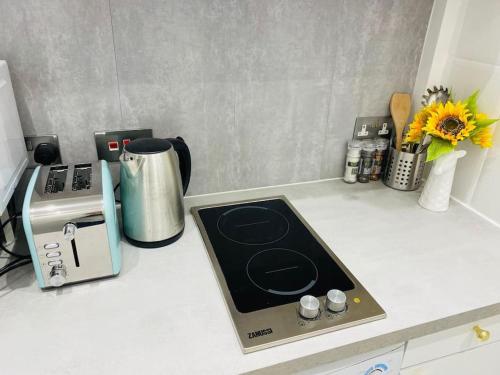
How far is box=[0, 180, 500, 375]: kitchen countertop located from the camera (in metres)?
0.69

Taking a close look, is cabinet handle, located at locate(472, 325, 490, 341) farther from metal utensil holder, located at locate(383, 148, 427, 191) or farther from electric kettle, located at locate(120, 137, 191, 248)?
electric kettle, located at locate(120, 137, 191, 248)

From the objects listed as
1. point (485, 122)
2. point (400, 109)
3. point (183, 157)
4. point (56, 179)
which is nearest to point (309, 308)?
point (183, 157)

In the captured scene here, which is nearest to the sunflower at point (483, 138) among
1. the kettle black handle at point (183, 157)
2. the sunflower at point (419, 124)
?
the sunflower at point (419, 124)

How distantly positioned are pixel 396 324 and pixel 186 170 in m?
0.61

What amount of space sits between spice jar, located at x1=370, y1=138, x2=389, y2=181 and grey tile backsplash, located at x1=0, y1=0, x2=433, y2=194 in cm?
10

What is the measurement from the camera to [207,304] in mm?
811

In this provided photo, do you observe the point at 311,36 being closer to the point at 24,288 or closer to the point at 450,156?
the point at 450,156

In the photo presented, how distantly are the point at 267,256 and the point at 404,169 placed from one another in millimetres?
600

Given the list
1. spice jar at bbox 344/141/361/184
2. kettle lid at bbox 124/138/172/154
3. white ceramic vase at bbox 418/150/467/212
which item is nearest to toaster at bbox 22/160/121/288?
kettle lid at bbox 124/138/172/154

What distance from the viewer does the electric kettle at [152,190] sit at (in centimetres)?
88

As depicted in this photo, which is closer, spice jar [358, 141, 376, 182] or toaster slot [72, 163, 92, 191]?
toaster slot [72, 163, 92, 191]

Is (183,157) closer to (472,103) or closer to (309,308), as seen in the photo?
(309,308)

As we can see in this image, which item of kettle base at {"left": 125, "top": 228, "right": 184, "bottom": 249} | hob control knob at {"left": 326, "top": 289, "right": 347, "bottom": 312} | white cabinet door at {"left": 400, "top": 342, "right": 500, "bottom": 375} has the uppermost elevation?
hob control knob at {"left": 326, "top": 289, "right": 347, "bottom": 312}

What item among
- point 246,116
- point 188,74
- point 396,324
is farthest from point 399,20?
point 396,324
